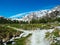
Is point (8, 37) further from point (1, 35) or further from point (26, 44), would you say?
point (26, 44)

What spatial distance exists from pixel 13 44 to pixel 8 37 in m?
9.92

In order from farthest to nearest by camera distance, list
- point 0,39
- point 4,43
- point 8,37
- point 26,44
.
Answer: point 8,37, point 0,39, point 4,43, point 26,44

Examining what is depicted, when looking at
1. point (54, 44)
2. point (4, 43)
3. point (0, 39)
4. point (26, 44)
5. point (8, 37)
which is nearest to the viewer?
point (54, 44)

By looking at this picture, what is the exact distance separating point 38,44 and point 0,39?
43.0ft

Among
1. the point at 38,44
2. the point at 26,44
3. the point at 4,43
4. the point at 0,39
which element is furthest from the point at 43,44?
the point at 0,39

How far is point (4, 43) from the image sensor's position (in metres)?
42.8

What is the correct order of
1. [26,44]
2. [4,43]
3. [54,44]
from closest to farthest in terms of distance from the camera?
[54,44] → [26,44] → [4,43]


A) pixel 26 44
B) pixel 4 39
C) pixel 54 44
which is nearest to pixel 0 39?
pixel 4 39

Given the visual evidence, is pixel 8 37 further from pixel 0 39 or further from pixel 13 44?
pixel 13 44

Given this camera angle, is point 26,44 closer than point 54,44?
No

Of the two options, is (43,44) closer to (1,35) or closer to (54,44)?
(54,44)

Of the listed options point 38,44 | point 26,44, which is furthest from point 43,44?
point 26,44

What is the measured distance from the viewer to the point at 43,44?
35.9 meters

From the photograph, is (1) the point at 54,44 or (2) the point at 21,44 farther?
(2) the point at 21,44
